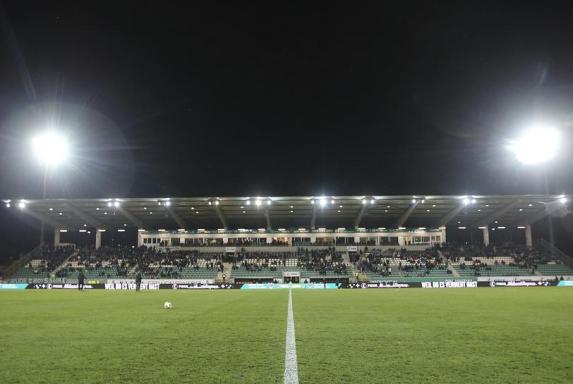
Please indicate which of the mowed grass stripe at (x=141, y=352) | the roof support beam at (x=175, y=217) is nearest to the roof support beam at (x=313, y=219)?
the roof support beam at (x=175, y=217)

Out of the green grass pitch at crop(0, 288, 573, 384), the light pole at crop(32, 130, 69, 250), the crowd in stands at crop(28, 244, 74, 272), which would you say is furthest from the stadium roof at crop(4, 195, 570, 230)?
the green grass pitch at crop(0, 288, 573, 384)

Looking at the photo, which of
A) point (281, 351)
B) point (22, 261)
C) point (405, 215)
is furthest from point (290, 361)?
point (22, 261)

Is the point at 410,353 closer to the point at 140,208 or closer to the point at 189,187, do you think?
the point at 189,187

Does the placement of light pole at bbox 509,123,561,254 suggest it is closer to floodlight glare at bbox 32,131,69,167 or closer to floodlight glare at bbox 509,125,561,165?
floodlight glare at bbox 509,125,561,165

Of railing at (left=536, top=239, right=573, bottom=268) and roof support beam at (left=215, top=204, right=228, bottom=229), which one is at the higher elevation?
roof support beam at (left=215, top=204, right=228, bottom=229)

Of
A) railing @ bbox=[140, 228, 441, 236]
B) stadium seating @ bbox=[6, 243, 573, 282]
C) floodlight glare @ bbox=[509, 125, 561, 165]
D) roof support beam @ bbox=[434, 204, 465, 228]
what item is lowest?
stadium seating @ bbox=[6, 243, 573, 282]

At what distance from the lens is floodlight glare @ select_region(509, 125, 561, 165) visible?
34219 millimetres

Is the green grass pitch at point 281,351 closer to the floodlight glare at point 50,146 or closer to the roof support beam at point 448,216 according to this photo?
the floodlight glare at point 50,146

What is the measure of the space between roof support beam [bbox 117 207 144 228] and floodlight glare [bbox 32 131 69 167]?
1363 cm

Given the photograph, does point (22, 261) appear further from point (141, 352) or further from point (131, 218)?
point (141, 352)

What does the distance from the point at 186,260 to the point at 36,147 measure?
2166cm

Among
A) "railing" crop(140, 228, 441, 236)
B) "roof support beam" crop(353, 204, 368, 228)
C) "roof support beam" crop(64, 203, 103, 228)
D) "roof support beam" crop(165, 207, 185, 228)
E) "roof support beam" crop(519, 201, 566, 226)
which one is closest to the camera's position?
"roof support beam" crop(64, 203, 103, 228)

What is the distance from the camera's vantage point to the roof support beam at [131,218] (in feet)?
169

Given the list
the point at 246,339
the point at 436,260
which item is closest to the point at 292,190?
the point at 436,260
